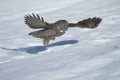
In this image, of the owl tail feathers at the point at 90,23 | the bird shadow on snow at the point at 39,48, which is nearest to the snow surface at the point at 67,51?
the bird shadow on snow at the point at 39,48

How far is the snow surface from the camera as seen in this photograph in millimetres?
3592

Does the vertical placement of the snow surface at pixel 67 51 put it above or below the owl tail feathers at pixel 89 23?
below

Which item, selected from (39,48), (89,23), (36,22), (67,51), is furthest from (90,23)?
(39,48)

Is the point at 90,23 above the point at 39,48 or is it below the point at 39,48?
above

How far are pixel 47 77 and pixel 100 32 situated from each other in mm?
1721

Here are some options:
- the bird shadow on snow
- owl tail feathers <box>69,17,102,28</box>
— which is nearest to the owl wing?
owl tail feathers <box>69,17,102,28</box>

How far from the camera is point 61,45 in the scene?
463 cm

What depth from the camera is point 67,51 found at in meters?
4.35

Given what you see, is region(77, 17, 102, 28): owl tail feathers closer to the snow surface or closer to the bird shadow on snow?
the snow surface

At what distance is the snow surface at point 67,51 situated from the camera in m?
3.59

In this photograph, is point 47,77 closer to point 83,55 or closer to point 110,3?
point 83,55

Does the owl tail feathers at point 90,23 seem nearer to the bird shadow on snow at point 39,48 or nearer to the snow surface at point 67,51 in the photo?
the snow surface at point 67,51

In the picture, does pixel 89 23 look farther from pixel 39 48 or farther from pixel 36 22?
pixel 39 48

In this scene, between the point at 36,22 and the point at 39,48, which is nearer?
the point at 36,22
